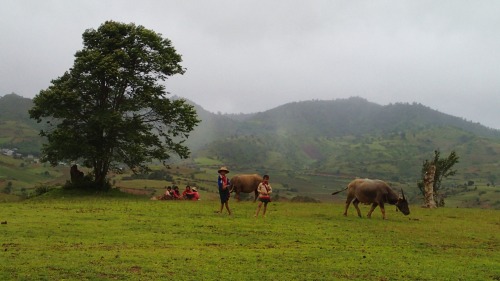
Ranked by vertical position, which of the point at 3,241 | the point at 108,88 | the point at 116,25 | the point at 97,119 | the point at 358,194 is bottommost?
the point at 3,241

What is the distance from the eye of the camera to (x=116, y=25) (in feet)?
131

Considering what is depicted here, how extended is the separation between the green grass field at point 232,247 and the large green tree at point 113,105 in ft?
40.0

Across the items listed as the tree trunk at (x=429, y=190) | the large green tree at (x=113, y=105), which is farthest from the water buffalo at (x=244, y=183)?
the tree trunk at (x=429, y=190)

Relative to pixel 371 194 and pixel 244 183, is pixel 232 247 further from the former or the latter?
pixel 244 183

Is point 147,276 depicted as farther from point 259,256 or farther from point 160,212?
point 160,212

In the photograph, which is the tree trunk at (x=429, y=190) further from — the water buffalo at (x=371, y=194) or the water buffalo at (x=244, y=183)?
the water buffalo at (x=244, y=183)

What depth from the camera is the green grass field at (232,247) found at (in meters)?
12.1

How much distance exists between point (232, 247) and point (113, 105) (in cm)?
2759

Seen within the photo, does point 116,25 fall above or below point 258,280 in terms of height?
above

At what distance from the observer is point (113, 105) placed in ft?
131

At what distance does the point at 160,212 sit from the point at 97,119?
13945 millimetres

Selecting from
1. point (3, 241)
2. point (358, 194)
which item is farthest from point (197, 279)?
point (358, 194)

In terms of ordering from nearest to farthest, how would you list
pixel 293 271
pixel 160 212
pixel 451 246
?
1. pixel 293 271
2. pixel 451 246
3. pixel 160 212

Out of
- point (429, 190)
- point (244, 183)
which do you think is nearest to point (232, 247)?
point (244, 183)
